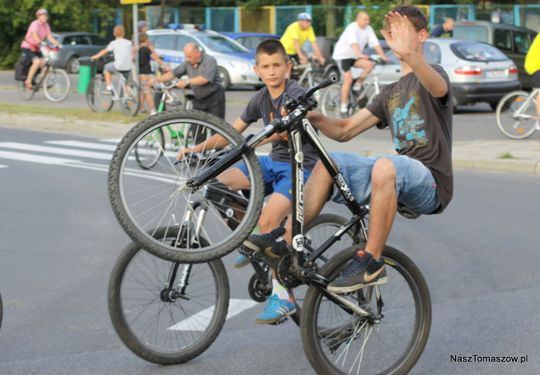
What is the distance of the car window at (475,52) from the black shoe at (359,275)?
16.7 metres

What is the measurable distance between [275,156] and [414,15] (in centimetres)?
109

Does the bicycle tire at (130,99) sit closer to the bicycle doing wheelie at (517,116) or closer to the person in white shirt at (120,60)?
the person in white shirt at (120,60)

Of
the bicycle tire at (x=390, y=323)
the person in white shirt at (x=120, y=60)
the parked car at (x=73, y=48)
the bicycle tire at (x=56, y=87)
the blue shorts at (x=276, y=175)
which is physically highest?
the blue shorts at (x=276, y=175)

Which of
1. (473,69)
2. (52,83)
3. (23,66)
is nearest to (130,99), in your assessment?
(52,83)

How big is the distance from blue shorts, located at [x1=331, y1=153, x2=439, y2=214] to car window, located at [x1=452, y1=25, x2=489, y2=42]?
69.6 ft

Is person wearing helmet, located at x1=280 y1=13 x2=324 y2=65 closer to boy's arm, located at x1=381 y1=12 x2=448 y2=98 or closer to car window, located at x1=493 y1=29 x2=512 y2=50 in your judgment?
car window, located at x1=493 y1=29 x2=512 y2=50

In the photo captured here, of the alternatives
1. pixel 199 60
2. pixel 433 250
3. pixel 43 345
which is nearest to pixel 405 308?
pixel 43 345

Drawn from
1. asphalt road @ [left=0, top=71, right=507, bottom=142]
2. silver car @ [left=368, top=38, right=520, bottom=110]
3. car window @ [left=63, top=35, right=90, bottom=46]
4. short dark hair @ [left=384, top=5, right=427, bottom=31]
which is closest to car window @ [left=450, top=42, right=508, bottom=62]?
silver car @ [left=368, top=38, right=520, bottom=110]

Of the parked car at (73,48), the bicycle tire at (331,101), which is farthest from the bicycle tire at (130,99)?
the parked car at (73,48)

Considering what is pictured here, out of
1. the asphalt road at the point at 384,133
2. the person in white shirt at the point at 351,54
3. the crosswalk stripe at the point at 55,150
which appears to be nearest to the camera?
the crosswalk stripe at the point at 55,150

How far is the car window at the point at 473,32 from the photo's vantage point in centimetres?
2566

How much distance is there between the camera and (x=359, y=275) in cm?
486

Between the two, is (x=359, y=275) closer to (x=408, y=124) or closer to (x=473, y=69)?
(x=408, y=124)

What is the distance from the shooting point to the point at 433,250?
28.2 ft
